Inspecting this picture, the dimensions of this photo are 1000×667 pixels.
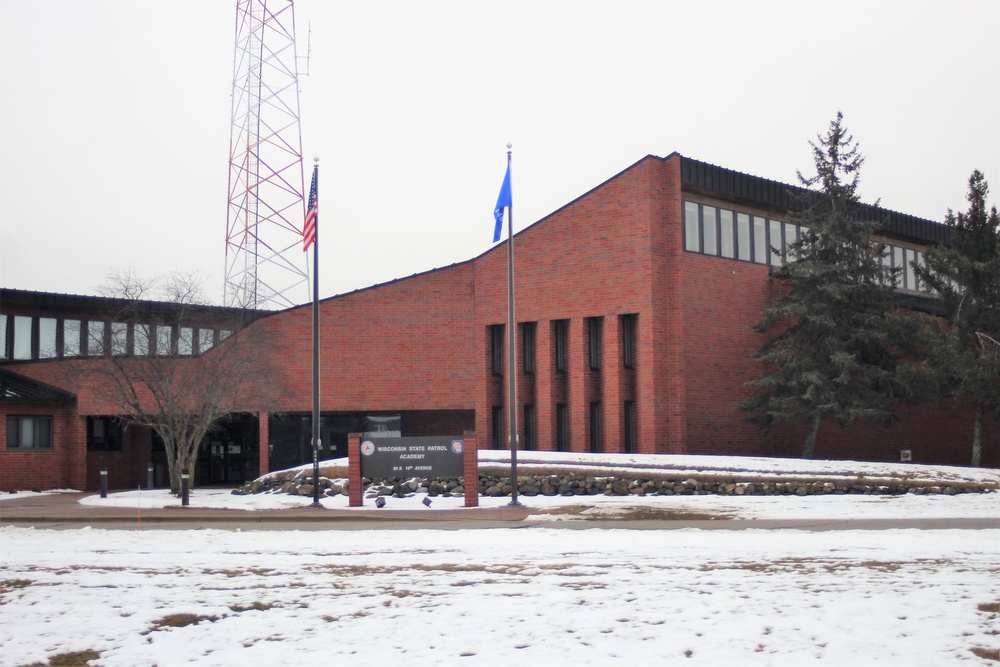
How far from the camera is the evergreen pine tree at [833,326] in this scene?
2966cm

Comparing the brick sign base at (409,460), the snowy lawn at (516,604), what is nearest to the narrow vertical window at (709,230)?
the brick sign base at (409,460)

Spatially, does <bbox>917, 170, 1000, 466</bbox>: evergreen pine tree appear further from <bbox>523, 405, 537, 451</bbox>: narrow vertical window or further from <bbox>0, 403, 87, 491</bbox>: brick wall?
<bbox>0, 403, 87, 491</bbox>: brick wall

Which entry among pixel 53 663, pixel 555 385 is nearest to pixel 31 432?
pixel 555 385

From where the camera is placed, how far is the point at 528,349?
34219 millimetres

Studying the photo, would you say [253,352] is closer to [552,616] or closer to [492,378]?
[492,378]

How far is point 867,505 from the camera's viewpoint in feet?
74.4

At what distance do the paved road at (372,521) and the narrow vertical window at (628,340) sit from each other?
10.1m

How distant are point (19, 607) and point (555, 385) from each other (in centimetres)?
2455

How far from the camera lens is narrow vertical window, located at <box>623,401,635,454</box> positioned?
3231cm

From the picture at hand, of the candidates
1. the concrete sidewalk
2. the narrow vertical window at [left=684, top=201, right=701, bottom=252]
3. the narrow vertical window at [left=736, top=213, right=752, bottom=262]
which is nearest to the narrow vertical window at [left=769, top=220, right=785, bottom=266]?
the narrow vertical window at [left=736, top=213, right=752, bottom=262]

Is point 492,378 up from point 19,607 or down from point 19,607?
up

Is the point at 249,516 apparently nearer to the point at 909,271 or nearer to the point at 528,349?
the point at 528,349

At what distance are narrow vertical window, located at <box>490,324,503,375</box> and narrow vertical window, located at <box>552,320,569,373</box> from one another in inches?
92.2

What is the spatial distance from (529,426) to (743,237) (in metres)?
10.2
